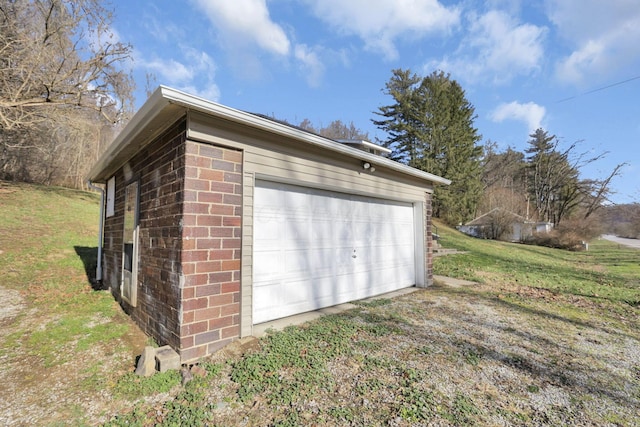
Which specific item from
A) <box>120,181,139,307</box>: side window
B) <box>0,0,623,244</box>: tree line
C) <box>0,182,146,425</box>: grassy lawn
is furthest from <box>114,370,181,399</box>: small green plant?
<box>0,0,623,244</box>: tree line

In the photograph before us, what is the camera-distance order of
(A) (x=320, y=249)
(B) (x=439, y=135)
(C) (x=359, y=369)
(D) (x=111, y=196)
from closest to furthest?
1. (C) (x=359, y=369)
2. (A) (x=320, y=249)
3. (D) (x=111, y=196)
4. (B) (x=439, y=135)

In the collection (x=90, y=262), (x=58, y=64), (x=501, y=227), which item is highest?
(x=58, y=64)

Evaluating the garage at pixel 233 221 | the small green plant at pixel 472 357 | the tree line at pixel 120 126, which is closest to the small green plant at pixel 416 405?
the small green plant at pixel 472 357

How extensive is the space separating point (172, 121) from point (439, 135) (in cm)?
2438

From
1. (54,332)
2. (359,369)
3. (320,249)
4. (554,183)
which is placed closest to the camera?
(359,369)

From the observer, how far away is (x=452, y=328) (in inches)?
A: 149

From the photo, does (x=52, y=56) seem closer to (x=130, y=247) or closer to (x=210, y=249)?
(x=130, y=247)

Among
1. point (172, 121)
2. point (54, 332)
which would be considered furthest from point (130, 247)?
point (172, 121)

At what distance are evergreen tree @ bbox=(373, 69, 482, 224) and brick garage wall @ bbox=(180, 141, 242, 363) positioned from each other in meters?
22.5

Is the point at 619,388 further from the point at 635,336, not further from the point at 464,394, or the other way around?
the point at 635,336

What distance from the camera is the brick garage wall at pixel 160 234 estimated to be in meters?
2.96

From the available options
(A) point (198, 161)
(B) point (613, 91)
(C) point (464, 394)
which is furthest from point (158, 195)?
(B) point (613, 91)

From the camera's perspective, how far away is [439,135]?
939 inches

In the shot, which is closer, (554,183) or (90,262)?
(90,262)
